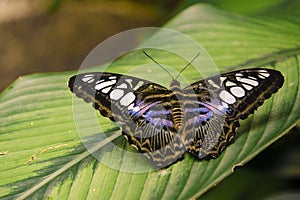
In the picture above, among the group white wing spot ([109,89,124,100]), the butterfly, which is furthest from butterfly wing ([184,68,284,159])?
white wing spot ([109,89,124,100])

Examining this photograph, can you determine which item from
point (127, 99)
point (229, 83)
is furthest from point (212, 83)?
point (127, 99)

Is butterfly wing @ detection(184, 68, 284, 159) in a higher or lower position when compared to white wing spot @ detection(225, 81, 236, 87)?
lower

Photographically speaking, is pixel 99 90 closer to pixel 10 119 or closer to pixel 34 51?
pixel 10 119

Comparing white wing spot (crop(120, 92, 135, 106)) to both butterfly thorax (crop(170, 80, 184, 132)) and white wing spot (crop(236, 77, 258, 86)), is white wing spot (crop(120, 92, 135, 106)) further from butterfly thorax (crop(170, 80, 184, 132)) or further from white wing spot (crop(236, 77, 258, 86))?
white wing spot (crop(236, 77, 258, 86))

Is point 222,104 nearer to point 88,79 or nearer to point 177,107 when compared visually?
point 177,107

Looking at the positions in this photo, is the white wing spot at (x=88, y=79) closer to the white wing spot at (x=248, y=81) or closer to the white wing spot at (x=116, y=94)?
the white wing spot at (x=116, y=94)

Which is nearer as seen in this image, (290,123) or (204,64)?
(290,123)

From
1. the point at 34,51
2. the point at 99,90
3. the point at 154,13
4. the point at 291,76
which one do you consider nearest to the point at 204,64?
the point at 291,76

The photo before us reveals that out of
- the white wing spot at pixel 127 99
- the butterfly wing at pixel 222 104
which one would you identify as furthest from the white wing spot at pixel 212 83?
the white wing spot at pixel 127 99
